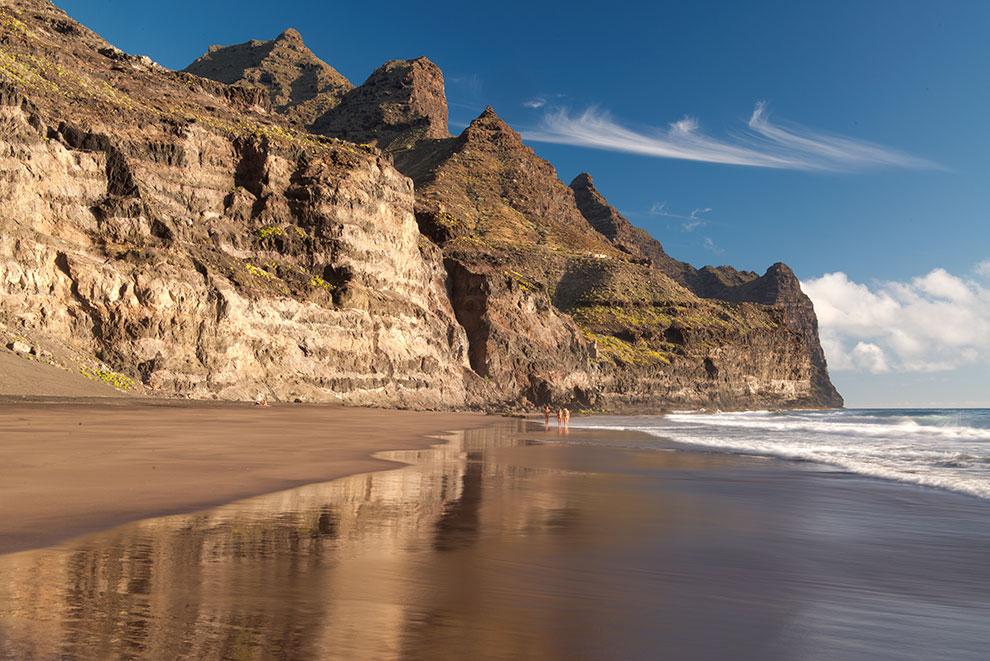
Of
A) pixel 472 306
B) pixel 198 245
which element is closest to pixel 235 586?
pixel 198 245

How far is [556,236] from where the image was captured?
528ft

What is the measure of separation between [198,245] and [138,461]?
129ft

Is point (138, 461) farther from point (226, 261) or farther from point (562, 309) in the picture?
point (562, 309)

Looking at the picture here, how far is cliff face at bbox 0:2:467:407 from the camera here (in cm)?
3981

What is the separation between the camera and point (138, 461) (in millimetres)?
13664

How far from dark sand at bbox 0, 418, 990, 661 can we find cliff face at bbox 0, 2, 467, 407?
33960mm

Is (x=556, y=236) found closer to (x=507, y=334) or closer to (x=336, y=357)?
(x=507, y=334)

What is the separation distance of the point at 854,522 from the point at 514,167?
170122 millimetres

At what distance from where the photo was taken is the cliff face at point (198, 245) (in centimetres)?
3981

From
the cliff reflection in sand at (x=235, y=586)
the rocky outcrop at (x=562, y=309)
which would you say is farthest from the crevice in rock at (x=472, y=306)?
the cliff reflection in sand at (x=235, y=586)

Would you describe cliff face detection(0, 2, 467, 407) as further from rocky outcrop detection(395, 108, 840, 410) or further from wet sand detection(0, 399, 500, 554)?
wet sand detection(0, 399, 500, 554)

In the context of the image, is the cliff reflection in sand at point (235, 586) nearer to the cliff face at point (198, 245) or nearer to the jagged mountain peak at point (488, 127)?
the cliff face at point (198, 245)

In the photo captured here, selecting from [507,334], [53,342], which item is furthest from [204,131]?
[507,334]

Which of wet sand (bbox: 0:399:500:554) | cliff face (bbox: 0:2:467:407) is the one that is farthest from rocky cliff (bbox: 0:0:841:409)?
wet sand (bbox: 0:399:500:554)
